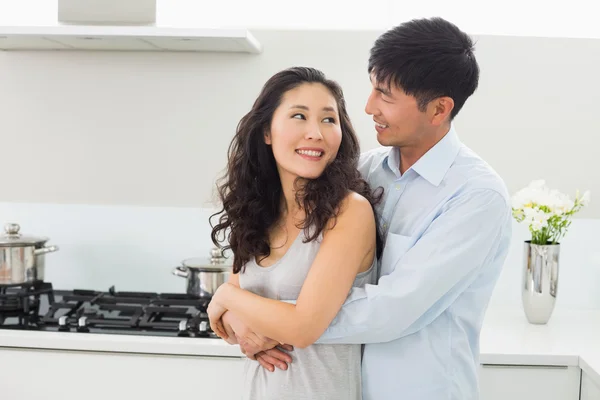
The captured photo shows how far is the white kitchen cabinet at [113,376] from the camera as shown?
2.03 meters

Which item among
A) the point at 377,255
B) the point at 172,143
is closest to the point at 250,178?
the point at 377,255

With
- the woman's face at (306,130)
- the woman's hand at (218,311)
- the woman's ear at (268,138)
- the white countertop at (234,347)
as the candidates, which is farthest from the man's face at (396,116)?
the white countertop at (234,347)

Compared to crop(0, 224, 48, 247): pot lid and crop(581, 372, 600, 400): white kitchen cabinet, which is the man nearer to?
crop(581, 372, 600, 400): white kitchen cabinet

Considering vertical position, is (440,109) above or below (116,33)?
below

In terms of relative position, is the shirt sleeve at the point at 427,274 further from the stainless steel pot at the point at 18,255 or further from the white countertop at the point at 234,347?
the stainless steel pot at the point at 18,255

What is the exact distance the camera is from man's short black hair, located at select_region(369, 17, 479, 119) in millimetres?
1462

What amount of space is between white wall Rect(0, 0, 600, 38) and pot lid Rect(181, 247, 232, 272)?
932 millimetres

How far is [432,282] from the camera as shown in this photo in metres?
1.38

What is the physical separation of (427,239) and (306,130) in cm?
35

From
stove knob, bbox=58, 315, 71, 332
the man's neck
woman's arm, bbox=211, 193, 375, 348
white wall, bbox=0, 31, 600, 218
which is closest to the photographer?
woman's arm, bbox=211, 193, 375, 348

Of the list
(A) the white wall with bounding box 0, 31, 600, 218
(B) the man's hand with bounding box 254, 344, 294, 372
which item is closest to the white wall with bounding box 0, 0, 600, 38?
(A) the white wall with bounding box 0, 31, 600, 218

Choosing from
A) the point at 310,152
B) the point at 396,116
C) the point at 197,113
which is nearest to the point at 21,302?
the point at 197,113

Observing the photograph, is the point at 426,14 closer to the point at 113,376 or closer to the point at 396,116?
the point at 396,116

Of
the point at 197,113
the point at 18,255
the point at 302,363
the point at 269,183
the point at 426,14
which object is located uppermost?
the point at 426,14
